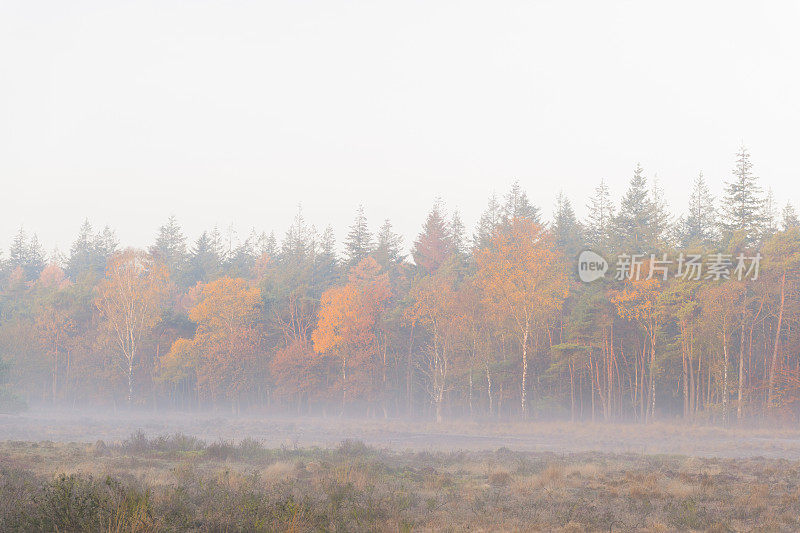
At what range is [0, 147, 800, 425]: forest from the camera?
44188 mm

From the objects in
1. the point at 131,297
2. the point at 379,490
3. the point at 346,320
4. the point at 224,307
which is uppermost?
the point at 131,297

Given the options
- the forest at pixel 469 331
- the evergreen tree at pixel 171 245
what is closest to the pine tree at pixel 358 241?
the forest at pixel 469 331

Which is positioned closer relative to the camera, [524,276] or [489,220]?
[524,276]

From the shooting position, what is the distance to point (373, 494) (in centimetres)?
1439

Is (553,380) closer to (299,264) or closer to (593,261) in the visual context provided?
(593,261)

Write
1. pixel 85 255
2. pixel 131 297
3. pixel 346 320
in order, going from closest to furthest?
pixel 346 320 < pixel 131 297 < pixel 85 255

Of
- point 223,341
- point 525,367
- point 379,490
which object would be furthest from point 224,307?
point 379,490

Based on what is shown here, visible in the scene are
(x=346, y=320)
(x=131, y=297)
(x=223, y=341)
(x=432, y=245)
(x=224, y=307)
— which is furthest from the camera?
(x=432, y=245)

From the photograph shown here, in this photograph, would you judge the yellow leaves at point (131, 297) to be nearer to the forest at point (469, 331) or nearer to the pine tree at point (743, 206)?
the forest at point (469, 331)

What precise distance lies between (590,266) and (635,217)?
1191 cm

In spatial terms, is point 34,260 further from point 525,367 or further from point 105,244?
point 525,367

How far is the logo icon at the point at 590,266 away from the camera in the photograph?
50572mm

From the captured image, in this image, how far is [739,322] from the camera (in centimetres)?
4372

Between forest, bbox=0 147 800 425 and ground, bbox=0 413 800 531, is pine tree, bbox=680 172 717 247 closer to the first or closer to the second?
forest, bbox=0 147 800 425
